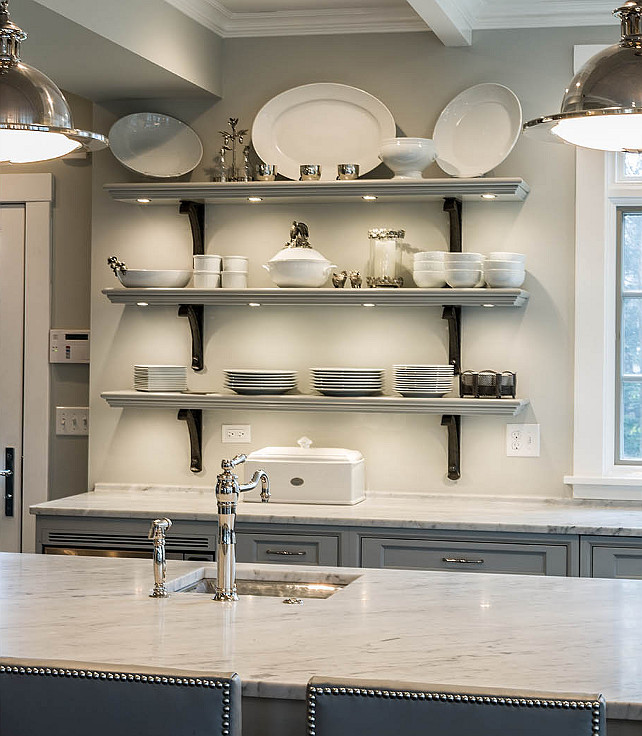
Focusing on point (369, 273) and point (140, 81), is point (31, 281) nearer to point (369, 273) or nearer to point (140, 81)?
point (140, 81)

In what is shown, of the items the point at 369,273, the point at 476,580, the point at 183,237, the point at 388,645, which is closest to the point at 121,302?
the point at 183,237

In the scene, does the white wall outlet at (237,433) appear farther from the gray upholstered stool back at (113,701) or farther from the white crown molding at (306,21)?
the gray upholstered stool back at (113,701)

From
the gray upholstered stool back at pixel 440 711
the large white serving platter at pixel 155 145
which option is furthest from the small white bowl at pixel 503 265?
the gray upholstered stool back at pixel 440 711

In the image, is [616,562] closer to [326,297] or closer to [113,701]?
[326,297]

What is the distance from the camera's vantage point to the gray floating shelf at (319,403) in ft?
13.0

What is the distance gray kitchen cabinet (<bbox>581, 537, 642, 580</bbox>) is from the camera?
3.59 m

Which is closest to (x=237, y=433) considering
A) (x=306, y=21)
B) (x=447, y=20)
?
(x=306, y=21)

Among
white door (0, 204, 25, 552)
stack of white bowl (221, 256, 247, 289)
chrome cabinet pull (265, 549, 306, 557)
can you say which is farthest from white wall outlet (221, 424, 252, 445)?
white door (0, 204, 25, 552)

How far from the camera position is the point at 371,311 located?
4285 millimetres

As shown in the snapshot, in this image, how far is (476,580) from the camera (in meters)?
2.62

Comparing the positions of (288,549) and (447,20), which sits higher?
(447,20)

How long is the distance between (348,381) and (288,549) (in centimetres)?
71

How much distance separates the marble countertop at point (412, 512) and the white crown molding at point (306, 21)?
6.15 ft

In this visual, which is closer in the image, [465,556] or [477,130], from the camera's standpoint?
[465,556]
